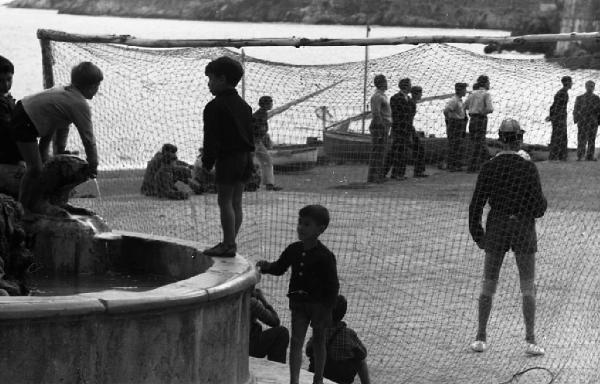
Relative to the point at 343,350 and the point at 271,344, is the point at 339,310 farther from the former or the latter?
the point at 271,344

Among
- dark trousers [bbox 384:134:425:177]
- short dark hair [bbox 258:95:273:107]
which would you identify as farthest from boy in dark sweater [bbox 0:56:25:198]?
dark trousers [bbox 384:134:425:177]

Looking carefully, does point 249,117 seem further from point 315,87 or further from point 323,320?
point 315,87

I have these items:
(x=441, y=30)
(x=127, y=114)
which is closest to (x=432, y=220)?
(x=127, y=114)

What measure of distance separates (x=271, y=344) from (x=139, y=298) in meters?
2.21

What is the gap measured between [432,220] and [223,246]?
8.31 meters

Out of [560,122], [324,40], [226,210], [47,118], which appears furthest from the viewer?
[560,122]

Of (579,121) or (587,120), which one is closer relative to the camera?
(587,120)

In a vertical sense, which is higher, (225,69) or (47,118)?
(225,69)

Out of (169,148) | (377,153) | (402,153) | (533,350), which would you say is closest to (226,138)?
(533,350)

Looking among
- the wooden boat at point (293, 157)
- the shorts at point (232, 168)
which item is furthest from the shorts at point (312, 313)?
the wooden boat at point (293, 157)

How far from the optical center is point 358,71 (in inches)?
465

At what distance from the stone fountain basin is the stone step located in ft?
1.37

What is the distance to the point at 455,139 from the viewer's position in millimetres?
20484

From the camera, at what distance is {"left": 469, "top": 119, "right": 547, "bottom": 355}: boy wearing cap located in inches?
358
